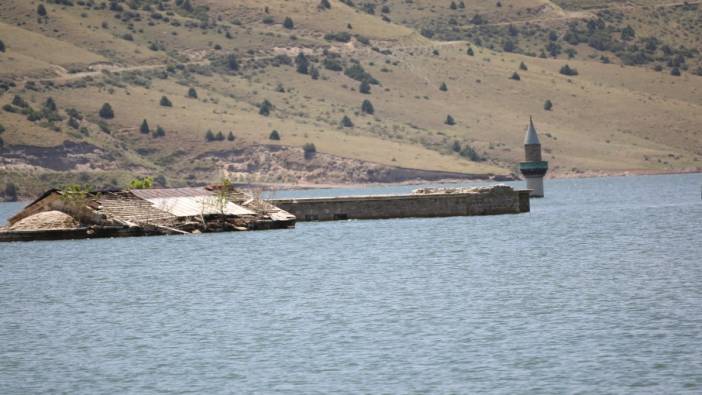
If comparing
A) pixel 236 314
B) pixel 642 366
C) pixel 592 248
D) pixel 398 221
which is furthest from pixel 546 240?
pixel 642 366

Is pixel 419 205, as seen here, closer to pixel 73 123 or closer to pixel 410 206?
pixel 410 206

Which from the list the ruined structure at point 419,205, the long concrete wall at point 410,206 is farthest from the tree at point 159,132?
the ruined structure at point 419,205

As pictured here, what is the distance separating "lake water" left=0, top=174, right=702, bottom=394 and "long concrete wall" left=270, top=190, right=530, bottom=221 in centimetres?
1239

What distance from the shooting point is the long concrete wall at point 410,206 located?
301ft

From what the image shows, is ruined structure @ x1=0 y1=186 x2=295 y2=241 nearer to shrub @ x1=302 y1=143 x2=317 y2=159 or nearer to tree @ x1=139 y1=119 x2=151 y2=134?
shrub @ x1=302 y1=143 x2=317 y2=159

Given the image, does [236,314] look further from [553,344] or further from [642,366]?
[642,366]

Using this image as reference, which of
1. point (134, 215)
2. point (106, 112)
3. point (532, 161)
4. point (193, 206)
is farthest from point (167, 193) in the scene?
point (106, 112)

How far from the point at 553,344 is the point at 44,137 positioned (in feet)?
474

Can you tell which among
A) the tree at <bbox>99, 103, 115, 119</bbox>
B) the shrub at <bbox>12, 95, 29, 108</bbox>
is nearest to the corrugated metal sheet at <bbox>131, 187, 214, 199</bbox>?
the shrub at <bbox>12, 95, 29, 108</bbox>

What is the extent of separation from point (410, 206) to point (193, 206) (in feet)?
43.8

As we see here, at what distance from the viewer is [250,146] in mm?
186125

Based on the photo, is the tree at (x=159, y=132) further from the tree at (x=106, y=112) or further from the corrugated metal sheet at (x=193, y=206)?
the corrugated metal sheet at (x=193, y=206)

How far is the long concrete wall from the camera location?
9169 cm

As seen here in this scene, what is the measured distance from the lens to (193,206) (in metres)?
88.7
